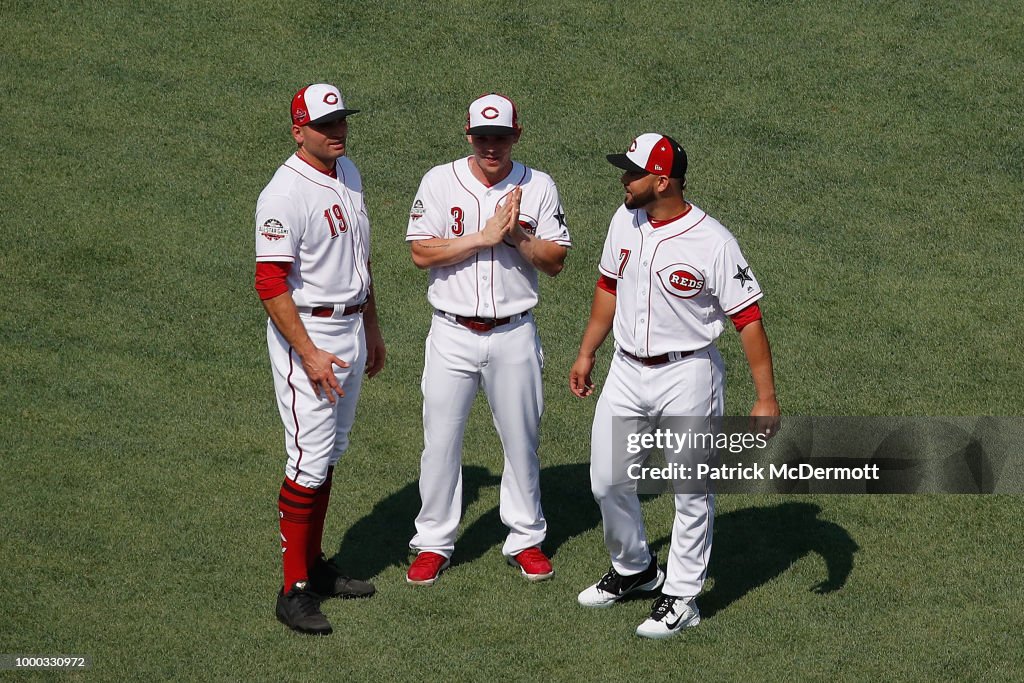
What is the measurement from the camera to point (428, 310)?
9.21 m

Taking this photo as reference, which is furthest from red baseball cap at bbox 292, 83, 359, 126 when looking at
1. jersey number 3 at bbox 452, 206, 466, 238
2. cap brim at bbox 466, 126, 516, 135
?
jersey number 3 at bbox 452, 206, 466, 238

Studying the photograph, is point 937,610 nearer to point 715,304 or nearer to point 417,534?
point 715,304

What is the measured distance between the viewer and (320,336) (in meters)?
6.05

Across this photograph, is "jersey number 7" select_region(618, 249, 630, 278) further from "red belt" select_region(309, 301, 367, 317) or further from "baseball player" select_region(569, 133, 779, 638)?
"red belt" select_region(309, 301, 367, 317)

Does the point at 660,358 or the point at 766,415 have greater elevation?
the point at 660,358

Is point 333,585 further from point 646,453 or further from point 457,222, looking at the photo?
point 457,222

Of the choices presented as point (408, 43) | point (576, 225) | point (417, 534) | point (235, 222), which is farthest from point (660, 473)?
point (408, 43)

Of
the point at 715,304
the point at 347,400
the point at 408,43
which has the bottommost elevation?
the point at 347,400

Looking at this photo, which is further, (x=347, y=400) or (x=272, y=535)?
(x=272, y=535)

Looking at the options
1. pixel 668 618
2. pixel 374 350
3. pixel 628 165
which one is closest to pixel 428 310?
pixel 374 350

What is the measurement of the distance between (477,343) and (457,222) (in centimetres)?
60

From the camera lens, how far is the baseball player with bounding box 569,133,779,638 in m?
5.71

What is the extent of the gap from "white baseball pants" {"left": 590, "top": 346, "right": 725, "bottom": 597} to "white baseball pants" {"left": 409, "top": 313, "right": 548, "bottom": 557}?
1.66ft

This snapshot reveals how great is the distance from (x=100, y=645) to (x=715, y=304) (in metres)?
3.17
